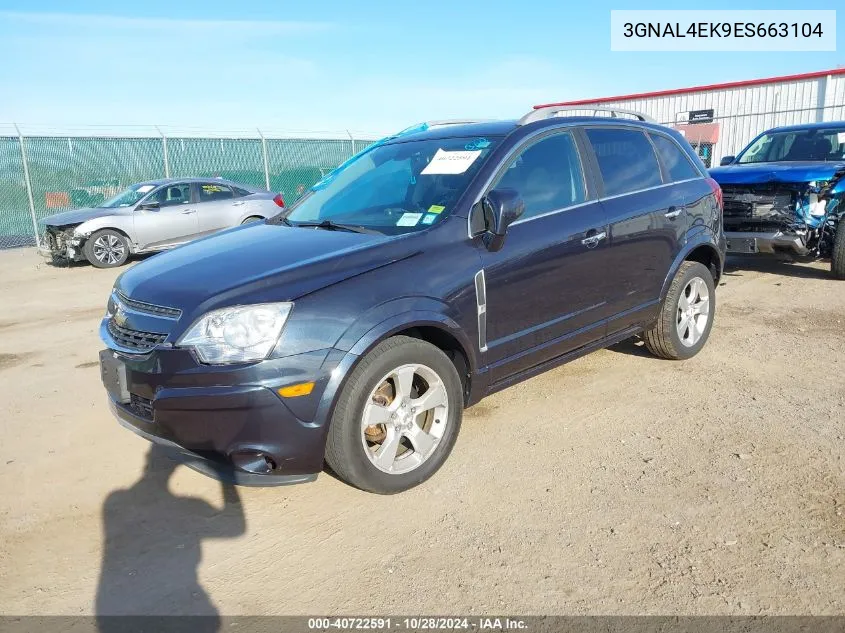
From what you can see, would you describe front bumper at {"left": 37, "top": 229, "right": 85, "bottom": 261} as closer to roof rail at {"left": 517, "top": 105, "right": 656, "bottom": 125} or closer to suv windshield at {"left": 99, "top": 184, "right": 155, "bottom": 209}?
suv windshield at {"left": 99, "top": 184, "right": 155, "bottom": 209}

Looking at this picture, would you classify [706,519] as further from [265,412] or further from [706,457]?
[265,412]

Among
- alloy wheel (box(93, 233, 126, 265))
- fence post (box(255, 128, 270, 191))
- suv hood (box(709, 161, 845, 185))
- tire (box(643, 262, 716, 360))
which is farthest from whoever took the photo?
fence post (box(255, 128, 270, 191))

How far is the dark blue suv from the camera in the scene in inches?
111

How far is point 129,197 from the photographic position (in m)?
12.2

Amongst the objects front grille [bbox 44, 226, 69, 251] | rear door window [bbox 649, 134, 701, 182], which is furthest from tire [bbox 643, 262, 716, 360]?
front grille [bbox 44, 226, 69, 251]

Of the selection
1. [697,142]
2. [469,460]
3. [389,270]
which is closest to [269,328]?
[389,270]

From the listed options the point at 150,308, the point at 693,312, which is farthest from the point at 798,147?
the point at 150,308

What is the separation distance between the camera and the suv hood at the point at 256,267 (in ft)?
9.53

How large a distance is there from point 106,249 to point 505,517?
10664mm

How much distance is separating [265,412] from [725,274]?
7.80 meters

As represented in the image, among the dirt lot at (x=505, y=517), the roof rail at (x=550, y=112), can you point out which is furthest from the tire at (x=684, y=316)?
the roof rail at (x=550, y=112)

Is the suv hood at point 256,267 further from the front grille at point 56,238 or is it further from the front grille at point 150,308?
the front grille at point 56,238

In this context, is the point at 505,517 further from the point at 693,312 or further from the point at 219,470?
the point at 693,312

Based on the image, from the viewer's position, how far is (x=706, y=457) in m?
3.57
